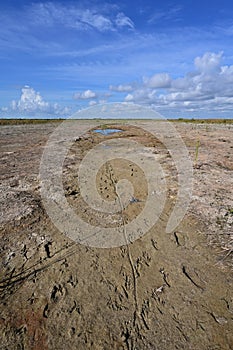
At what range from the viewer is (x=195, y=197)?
26.1ft

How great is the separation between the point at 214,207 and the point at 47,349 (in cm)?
563

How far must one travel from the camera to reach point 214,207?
7176mm

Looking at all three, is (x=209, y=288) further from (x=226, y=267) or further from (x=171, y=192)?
(x=171, y=192)

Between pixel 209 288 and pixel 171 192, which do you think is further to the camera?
pixel 171 192

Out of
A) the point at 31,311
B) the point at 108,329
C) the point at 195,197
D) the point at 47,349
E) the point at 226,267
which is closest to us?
the point at 47,349

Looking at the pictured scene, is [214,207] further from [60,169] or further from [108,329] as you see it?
[60,169]

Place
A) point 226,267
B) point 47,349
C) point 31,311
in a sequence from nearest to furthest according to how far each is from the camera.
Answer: point 47,349
point 31,311
point 226,267

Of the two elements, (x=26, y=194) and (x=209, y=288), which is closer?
(x=209, y=288)

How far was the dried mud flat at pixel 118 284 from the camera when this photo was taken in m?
3.43

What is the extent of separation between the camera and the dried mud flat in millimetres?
3426

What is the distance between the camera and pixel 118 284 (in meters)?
4.34

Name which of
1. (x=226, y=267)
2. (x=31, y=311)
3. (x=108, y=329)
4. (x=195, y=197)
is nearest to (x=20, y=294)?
(x=31, y=311)

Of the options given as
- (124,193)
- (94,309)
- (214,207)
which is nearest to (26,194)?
(124,193)

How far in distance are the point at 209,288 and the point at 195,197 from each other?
3986 millimetres
